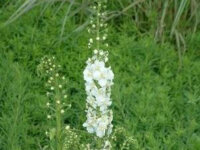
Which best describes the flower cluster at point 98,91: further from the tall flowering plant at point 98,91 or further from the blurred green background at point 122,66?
the blurred green background at point 122,66

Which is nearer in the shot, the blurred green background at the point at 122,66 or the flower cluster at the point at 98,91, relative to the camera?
the flower cluster at the point at 98,91

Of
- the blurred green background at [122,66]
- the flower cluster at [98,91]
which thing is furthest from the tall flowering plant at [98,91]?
the blurred green background at [122,66]

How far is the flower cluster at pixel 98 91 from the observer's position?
2.27 m

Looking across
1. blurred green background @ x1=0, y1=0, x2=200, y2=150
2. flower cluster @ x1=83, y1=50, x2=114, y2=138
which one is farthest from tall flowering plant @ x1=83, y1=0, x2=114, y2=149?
blurred green background @ x1=0, y1=0, x2=200, y2=150

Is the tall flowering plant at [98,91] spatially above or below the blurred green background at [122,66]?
below

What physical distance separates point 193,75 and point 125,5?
905 millimetres

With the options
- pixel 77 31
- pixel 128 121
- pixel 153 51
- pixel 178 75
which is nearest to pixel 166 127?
pixel 128 121

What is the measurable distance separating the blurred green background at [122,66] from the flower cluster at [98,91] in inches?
31.3

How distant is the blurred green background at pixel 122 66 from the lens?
339 centimetres

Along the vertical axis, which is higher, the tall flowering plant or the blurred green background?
the blurred green background

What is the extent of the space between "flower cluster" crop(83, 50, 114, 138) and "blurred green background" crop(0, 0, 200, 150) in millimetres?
796

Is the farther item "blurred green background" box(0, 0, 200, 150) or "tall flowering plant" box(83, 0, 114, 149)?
"blurred green background" box(0, 0, 200, 150)

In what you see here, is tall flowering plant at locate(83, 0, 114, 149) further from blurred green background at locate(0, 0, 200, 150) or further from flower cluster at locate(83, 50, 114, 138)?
blurred green background at locate(0, 0, 200, 150)

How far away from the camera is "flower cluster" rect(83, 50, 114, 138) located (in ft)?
7.45
